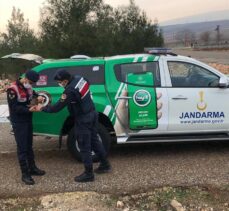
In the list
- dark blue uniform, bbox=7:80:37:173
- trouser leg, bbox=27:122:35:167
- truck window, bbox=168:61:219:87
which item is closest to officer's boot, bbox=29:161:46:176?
trouser leg, bbox=27:122:35:167

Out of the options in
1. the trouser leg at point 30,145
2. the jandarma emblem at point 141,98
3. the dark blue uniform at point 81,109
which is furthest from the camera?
the jandarma emblem at point 141,98

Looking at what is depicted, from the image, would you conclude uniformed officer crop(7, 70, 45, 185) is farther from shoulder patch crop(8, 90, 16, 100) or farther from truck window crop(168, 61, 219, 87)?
truck window crop(168, 61, 219, 87)

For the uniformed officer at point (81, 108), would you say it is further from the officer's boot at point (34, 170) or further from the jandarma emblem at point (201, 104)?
the jandarma emblem at point (201, 104)

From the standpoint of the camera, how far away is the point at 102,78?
7719 mm

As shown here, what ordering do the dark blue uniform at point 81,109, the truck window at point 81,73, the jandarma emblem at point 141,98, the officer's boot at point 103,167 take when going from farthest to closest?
1. the truck window at point 81,73
2. the jandarma emblem at point 141,98
3. the officer's boot at point 103,167
4. the dark blue uniform at point 81,109

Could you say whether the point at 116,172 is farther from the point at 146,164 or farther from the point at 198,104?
the point at 198,104

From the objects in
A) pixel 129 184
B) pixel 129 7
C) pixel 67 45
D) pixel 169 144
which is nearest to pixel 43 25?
pixel 67 45

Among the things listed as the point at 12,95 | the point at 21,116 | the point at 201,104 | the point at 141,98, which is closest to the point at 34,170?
the point at 21,116

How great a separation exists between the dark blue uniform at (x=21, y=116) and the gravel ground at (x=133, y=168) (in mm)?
477

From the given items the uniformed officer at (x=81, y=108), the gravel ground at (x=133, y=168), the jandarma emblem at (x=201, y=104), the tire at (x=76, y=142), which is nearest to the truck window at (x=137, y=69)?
the jandarma emblem at (x=201, y=104)

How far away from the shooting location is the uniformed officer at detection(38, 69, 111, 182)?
6523 mm

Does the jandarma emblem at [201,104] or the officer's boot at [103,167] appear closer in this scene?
the officer's boot at [103,167]

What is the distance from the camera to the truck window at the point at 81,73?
304 inches

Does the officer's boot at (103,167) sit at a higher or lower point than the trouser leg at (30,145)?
lower
